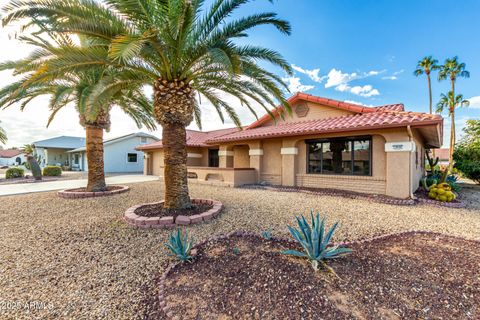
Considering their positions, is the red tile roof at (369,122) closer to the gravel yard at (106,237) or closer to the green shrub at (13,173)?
the gravel yard at (106,237)

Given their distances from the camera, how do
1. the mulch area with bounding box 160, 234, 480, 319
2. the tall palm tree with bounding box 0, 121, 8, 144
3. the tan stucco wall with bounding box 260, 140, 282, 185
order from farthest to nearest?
the tall palm tree with bounding box 0, 121, 8, 144 → the tan stucco wall with bounding box 260, 140, 282, 185 → the mulch area with bounding box 160, 234, 480, 319

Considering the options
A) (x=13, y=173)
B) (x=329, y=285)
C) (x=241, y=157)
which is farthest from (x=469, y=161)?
(x=13, y=173)

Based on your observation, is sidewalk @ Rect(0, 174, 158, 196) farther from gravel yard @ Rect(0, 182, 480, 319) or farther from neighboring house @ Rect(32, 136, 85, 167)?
neighboring house @ Rect(32, 136, 85, 167)

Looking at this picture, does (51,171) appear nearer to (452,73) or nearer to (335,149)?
(335,149)

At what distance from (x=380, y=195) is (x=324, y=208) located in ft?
11.9

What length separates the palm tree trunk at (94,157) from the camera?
9.65 meters

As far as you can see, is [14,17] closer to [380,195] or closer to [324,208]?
[324,208]

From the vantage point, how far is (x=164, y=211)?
237 inches

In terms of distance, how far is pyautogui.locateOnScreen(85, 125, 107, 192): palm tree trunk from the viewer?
Answer: 31.7 feet

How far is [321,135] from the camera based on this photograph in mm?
10578

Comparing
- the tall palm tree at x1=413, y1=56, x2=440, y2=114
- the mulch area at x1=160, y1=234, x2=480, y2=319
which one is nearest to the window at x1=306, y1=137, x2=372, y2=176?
the mulch area at x1=160, y1=234, x2=480, y2=319

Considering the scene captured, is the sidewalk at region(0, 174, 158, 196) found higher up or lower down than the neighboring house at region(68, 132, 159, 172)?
lower down

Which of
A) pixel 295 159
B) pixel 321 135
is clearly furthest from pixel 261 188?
pixel 321 135

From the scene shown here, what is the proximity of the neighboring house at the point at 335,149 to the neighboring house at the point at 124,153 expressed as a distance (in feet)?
50.9
